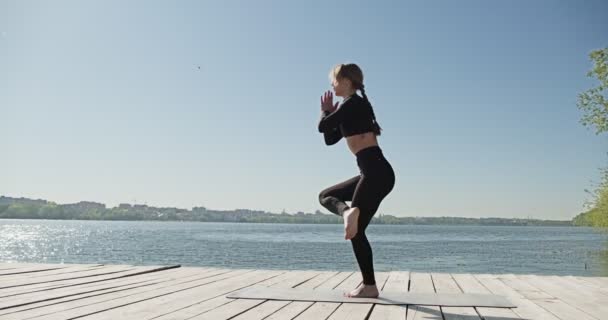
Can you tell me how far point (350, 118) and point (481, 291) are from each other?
2.11 m

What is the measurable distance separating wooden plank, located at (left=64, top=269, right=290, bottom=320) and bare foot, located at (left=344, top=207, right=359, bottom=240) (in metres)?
1.28

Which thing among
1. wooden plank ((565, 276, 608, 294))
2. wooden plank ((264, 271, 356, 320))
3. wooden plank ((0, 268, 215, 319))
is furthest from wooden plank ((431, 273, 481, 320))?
wooden plank ((0, 268, 215, 319))

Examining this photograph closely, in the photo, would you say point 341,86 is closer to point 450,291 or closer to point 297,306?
point 297,306

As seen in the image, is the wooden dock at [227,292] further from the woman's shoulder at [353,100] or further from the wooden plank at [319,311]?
the woman's shoulder at [353,100]

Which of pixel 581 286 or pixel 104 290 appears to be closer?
pixel 104 290

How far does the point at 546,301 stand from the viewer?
4.48m

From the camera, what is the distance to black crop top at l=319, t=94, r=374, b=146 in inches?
178

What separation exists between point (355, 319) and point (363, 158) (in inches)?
57.7

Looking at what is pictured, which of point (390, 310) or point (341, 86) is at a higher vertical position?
point (341, 86)

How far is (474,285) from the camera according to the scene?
5.55 m

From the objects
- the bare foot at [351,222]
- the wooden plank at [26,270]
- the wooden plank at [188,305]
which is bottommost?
the wooden plank at [188,305]

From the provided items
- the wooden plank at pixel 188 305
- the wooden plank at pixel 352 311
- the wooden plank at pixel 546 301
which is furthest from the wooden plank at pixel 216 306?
the wooden plank at pixel 546 301

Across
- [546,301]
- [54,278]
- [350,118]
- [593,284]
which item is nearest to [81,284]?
[54,278]

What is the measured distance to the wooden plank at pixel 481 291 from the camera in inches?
148
